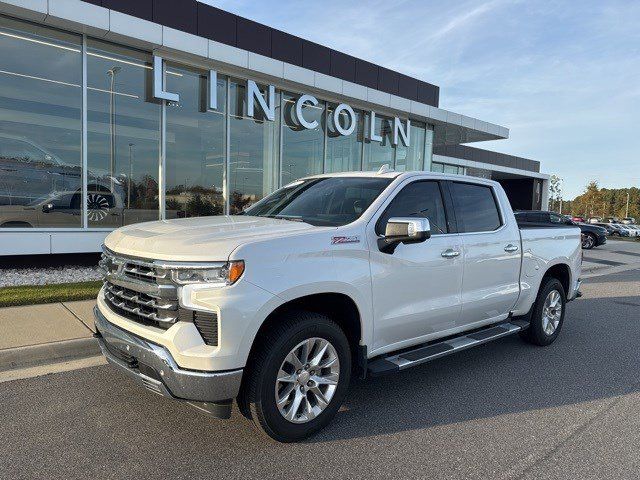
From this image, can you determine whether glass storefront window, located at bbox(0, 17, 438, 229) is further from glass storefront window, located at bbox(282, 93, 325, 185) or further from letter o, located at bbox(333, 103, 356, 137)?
letter o, located at bbox(333, 103, 356, 137)

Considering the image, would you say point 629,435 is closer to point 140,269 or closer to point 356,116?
point 140,269

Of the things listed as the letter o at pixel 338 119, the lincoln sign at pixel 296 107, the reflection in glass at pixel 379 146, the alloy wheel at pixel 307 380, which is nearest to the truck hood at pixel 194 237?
the alloy wheel at pixel 307 380

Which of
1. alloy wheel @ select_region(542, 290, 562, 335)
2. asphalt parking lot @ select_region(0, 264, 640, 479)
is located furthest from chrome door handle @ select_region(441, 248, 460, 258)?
alloy wheel @ select_region(542, 290, 562, 335)

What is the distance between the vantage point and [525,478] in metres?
2.98

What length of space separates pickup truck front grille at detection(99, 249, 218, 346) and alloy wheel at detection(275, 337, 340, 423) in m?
0.64

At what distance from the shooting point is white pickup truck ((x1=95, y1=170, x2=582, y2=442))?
2.96m

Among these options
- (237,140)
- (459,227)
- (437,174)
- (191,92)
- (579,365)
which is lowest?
(579,365)

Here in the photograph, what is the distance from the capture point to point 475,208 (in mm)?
4922

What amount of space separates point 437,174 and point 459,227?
0.55 metres

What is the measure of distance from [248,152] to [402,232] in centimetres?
1019

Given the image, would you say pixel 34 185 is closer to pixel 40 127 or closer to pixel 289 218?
pixel 40 127

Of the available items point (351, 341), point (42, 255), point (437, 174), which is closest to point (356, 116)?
point (42, 255)

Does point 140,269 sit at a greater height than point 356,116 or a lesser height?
lesser

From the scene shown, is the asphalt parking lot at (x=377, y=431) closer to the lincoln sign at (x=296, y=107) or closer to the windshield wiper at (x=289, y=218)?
the windshield wiper at (x=289, y=218)
